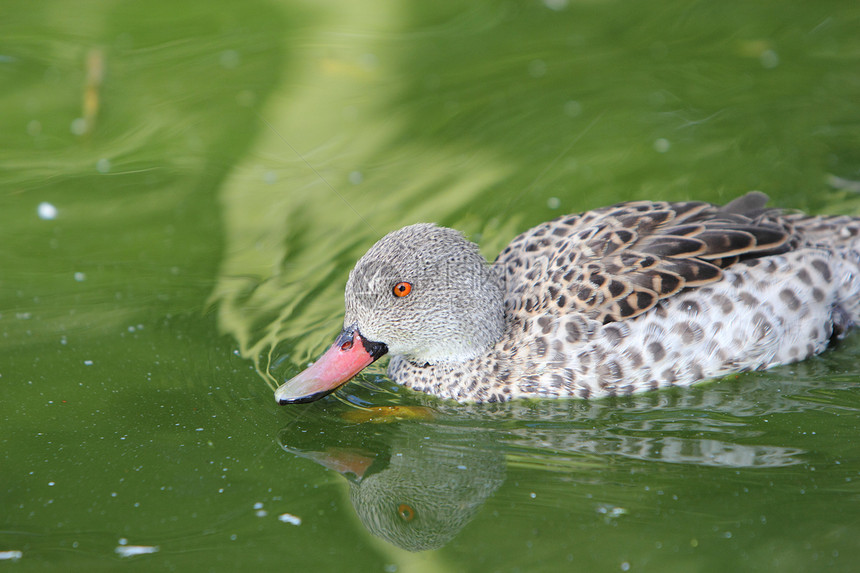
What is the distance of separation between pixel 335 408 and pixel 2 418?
6.60 feet

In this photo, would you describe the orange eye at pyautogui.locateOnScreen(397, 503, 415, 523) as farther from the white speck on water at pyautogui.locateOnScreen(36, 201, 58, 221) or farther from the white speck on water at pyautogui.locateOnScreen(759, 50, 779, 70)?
the white speck on water at pyautogui.locateOnScreen(759, 50, 779, 70)

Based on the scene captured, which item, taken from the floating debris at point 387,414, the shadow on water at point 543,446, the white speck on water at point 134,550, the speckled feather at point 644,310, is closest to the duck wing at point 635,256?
the speckled feather at point 644,310

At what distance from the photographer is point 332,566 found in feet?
15.1

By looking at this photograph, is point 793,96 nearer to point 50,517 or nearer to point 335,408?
point 335,408

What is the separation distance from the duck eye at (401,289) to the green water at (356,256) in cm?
68

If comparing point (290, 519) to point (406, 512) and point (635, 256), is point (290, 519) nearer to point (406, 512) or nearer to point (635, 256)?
point (406, 512)

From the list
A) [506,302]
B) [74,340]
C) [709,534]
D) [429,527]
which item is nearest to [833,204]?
[506,302]

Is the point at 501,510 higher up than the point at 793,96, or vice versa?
the point at 793,96

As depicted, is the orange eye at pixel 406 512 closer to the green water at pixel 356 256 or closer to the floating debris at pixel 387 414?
the green water at pixel 356 256

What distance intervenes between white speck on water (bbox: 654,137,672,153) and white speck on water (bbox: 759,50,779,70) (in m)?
1.74

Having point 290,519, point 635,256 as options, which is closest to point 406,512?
point 290,519

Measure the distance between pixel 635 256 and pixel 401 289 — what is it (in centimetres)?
145

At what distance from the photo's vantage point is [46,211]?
821cm

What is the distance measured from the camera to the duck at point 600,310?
596cm
